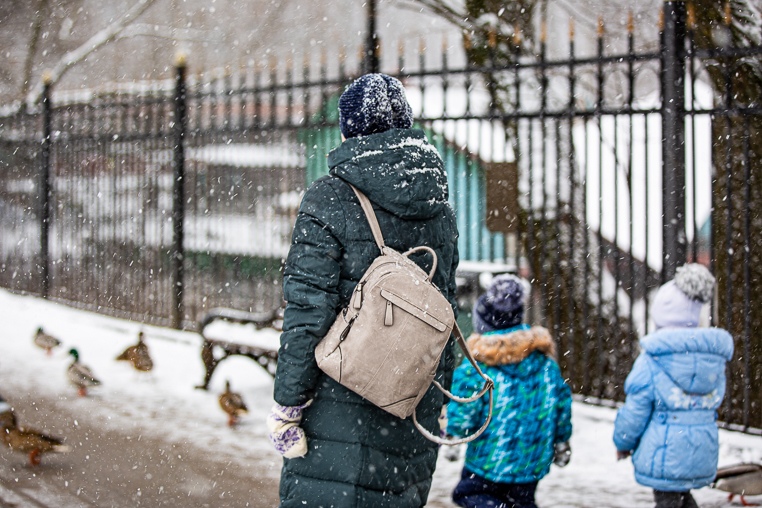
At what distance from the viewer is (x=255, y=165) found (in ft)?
29.2

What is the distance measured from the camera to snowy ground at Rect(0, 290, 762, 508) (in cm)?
511

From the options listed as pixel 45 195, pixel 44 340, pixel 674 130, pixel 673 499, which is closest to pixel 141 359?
pixel 44 340

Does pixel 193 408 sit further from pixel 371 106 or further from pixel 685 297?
pixel 371 106

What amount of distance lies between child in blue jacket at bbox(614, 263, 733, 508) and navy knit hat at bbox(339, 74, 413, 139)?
5.69ft

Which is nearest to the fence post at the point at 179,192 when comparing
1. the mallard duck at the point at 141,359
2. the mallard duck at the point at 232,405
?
the mallard duck at the point at 141,359

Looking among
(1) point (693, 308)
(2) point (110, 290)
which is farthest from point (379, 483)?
(2) point (110, 290)

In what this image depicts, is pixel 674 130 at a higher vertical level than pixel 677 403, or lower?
higher

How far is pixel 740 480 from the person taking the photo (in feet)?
14.5

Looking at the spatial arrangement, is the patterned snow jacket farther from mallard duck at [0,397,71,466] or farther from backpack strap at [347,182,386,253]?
mallard duck at [0,397,71,466]

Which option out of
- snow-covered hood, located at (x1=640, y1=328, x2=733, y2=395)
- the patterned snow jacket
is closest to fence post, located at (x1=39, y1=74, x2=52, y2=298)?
the patterned snow jacket

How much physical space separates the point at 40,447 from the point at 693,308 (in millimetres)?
3766

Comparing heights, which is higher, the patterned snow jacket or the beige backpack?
the beige backpack

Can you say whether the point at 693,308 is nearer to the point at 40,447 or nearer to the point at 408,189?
the point at 408,189

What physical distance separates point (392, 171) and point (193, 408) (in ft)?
15.3
